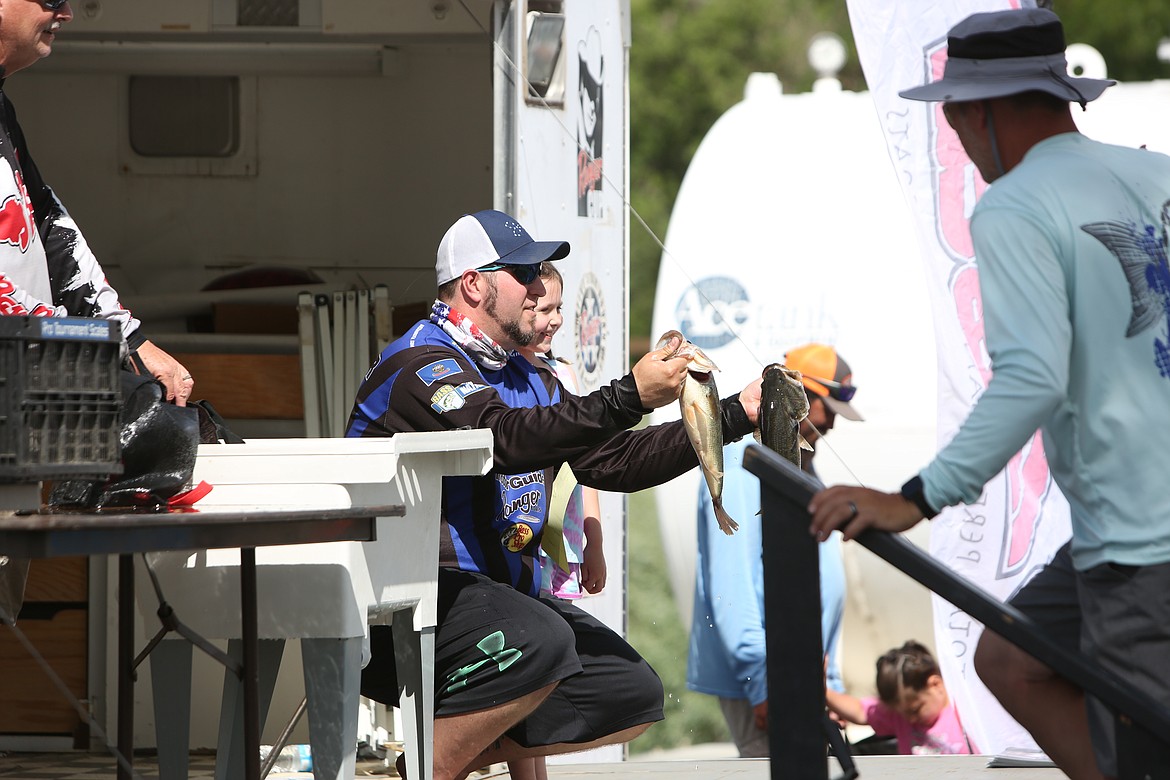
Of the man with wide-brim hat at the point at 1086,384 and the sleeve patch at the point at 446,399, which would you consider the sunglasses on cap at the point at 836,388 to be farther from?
the man with wide-brim hat at the point at 1086,384

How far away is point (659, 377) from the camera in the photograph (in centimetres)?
358

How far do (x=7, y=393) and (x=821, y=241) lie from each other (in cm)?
678

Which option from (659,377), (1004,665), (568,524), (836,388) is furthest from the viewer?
(836,388)

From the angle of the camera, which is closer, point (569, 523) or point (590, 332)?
point (569, 523)

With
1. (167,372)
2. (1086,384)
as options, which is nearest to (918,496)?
(1086,384)

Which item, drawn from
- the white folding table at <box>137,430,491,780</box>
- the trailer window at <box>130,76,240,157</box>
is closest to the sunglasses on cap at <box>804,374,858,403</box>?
the trailer window at <box>130,76,240,157</box>

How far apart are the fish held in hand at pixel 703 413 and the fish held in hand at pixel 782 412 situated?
11 cm

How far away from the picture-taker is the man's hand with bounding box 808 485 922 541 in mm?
2648

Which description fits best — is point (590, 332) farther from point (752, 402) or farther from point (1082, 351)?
point (1082, 351)

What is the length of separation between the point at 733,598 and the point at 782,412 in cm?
289

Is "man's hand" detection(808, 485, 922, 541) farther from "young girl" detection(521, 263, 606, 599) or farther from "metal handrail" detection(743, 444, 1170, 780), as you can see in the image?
"young girl" detection(521, 263, 606, 599)

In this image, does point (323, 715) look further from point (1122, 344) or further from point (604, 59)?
point (604, 59)

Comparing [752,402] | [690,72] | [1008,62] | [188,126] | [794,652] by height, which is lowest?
[794,652]

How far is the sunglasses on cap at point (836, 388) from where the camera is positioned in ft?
21.0
